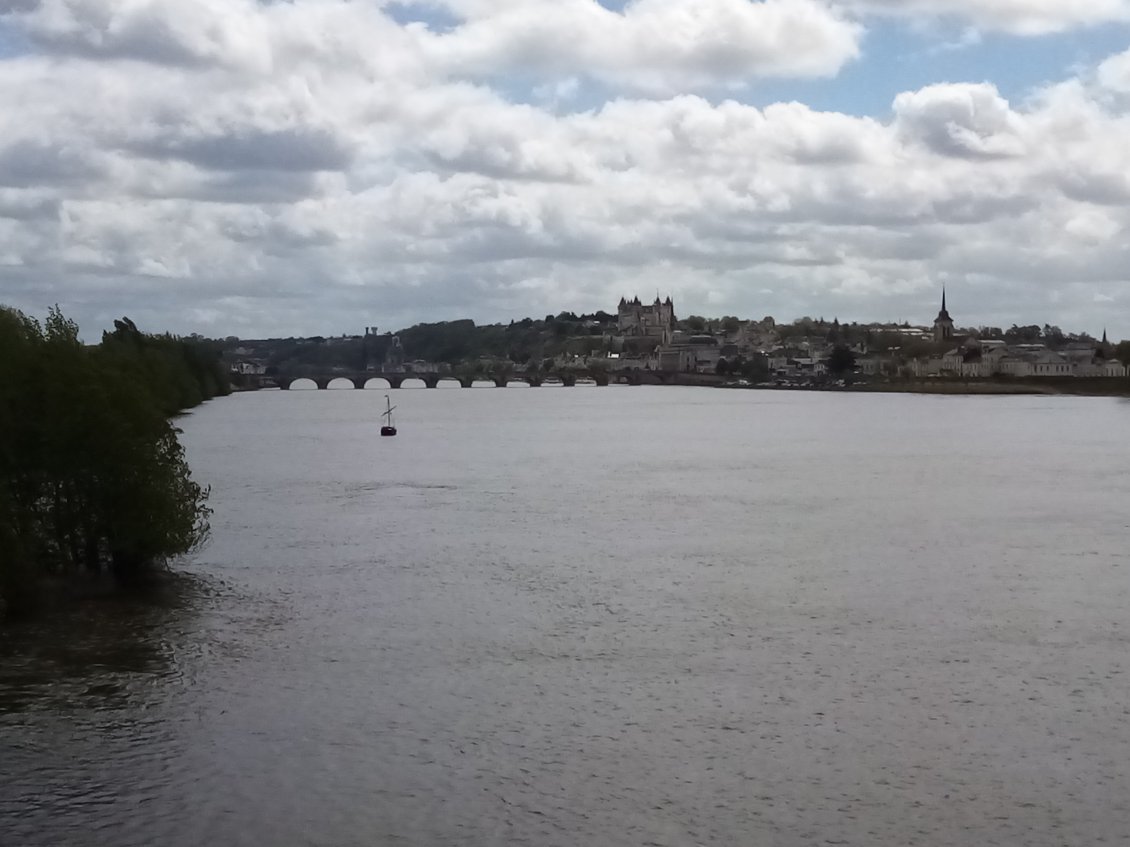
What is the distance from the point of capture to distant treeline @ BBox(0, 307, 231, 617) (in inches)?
896

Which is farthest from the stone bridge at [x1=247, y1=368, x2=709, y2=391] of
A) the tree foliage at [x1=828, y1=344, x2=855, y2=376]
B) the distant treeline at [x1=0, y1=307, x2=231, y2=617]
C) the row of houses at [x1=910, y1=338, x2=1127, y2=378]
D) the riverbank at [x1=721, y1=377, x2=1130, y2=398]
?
the distant treeline at [x1=0, y1=307, x2=231, y2=617]

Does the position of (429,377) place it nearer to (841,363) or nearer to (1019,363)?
(841,363)

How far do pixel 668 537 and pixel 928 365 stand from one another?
145m

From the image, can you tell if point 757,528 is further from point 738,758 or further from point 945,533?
point 738,758

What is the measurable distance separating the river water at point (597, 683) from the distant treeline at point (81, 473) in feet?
3.93

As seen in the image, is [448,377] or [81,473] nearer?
[81,473]

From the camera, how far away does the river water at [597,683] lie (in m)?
13.5

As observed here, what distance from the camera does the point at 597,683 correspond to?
17.9 meters

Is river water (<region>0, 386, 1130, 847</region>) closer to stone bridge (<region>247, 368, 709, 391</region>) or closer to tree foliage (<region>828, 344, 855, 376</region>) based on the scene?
stone bridge (<region>247, 368, 709, 391</region>)

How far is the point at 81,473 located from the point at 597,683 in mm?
9976

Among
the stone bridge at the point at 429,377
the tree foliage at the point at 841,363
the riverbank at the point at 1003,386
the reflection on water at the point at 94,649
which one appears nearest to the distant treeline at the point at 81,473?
the reflection on water at the point at 94,649

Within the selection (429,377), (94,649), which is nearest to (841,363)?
(429,377)

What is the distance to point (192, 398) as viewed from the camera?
311 feet

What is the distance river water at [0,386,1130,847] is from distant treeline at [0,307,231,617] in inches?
47.1
